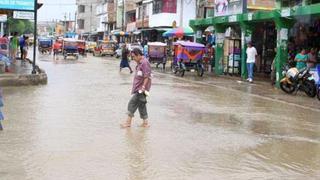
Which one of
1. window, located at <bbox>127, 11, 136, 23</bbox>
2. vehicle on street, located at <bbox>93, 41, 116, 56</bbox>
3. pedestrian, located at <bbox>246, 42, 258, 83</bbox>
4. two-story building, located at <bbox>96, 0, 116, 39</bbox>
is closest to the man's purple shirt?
pedestrian, located at <bbox>246, 42, 258, 83</bbox>

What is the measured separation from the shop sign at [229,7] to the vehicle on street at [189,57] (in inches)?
97.3

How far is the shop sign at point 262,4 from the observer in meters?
34.2

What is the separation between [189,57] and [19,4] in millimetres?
10043

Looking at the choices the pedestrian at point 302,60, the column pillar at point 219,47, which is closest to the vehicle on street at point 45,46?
the column pillar at point 219,47

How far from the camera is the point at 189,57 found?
92.3 ft

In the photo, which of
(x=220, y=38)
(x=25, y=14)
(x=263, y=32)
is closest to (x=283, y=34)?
(x=220, y=38)

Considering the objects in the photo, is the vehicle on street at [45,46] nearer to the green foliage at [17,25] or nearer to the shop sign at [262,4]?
the green foliage at [17,25]

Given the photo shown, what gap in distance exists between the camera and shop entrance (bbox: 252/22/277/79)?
29016 millimetres

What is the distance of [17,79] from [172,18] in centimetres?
3983

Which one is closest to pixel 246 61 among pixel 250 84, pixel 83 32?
pixel 250 84

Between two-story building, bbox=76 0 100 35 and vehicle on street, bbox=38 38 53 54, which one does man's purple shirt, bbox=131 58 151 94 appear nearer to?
vehicle on street, bbox=38 38 53 54

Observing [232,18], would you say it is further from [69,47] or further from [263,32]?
[69,47]

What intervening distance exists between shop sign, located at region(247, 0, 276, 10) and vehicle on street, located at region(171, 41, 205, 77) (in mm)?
7316

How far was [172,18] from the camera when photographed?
58.1 meters
